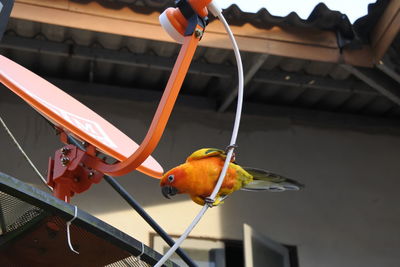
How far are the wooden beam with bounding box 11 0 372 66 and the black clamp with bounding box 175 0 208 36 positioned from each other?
2.59m

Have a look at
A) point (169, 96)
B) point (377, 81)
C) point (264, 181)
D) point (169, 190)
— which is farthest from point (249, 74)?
point (169, 96)

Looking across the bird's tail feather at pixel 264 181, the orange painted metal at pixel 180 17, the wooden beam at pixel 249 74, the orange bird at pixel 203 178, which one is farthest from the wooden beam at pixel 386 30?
the orange painted metal at pixel 180 17

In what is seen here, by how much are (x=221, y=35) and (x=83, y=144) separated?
245 cm

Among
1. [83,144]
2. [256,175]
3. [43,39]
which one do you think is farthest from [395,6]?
[83,144]

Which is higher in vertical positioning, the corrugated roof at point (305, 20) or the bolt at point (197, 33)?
the corrugated roof at point (305, 20)

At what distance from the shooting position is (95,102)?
18.2 feet

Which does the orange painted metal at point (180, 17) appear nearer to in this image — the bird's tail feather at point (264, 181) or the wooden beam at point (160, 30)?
the bird's tail feather at point (264, 181)

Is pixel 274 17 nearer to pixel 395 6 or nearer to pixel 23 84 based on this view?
pixel 395 6

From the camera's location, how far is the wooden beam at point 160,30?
439 cm

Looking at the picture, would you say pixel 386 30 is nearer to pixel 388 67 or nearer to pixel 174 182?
pixel 388 67

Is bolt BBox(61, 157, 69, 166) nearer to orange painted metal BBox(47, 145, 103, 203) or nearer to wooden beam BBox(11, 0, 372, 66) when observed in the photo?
orange painted metal BBox(47, 145, 103, 203)

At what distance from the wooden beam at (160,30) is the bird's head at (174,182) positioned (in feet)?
7.37

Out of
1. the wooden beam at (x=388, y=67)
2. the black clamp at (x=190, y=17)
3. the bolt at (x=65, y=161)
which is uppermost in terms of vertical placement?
the wooden beam at (x=388, y=67)

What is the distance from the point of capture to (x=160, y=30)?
15.0 feet
